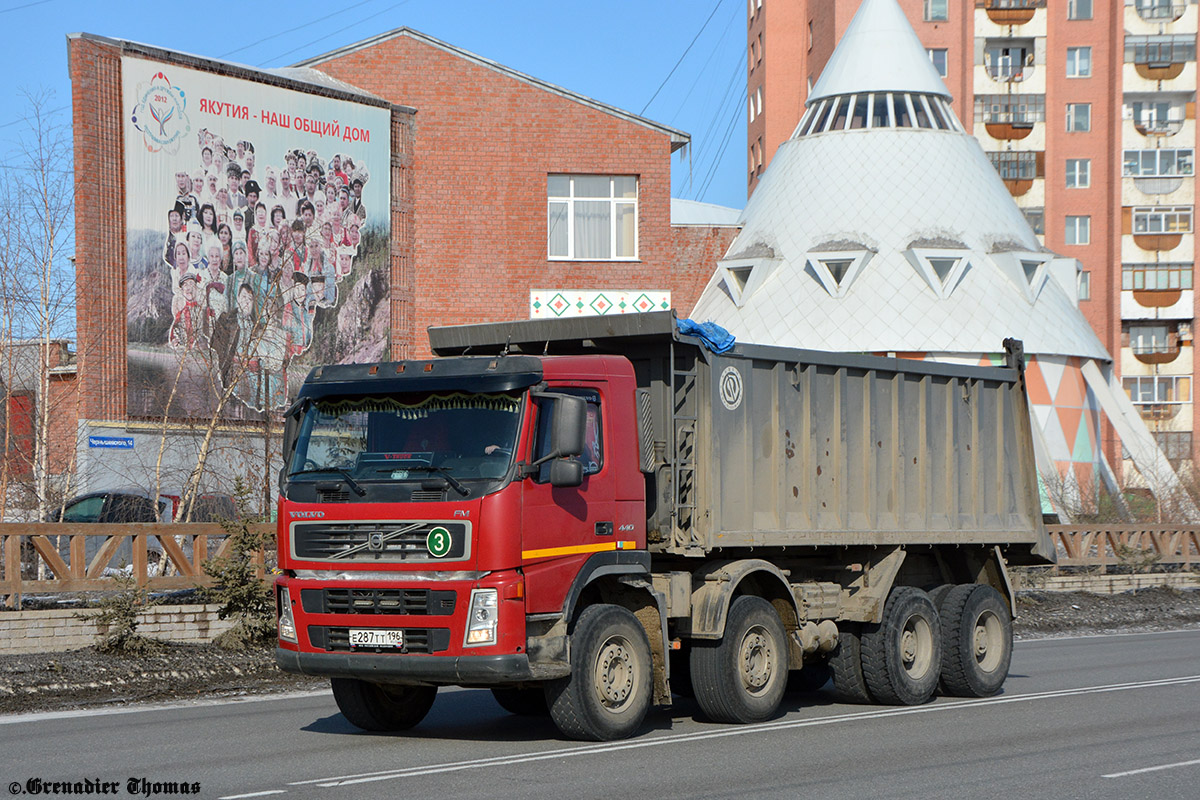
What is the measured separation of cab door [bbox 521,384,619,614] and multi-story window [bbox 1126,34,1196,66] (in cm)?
6750

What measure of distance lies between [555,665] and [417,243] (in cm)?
3137

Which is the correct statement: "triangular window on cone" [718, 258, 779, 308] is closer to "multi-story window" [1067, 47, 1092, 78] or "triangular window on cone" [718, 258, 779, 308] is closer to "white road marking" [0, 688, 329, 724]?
"multi-story window" [1067, 47, 1092, 78]

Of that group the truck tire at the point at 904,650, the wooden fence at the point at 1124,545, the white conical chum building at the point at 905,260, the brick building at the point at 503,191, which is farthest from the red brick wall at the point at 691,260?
the truck tire at the point at 904,650

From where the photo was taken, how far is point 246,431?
2930 cm

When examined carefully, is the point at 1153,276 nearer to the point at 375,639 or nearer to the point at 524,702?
the point at 524,702

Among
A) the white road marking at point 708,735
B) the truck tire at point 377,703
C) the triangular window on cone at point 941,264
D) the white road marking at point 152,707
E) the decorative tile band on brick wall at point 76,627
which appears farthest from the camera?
the triangular window on cone at point 941,264

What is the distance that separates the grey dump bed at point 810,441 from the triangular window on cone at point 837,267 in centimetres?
3867

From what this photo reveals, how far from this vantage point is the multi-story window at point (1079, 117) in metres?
71.4

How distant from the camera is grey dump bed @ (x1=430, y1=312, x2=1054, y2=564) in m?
11.2

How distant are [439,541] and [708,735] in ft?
9.25

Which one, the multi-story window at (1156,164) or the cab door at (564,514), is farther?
the multi-story window at (1156,164)

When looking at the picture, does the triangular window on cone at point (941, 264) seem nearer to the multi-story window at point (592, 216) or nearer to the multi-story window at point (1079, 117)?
the multi-story window at point (592, 216)

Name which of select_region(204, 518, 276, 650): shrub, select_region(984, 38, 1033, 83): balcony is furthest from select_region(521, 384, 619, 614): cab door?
select_region(984, 38, 1033, 83): balcony

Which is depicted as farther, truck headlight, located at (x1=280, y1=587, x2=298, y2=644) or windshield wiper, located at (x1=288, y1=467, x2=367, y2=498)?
truck headlight, located at (x1=280, y1=587, x2=298, y2=644)
